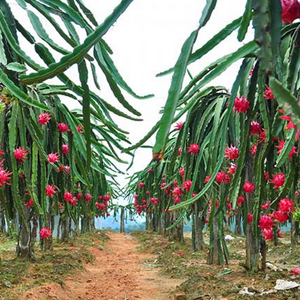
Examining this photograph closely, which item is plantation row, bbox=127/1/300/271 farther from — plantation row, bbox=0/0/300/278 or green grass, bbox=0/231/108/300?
green grass, bbox=0/231/108/300

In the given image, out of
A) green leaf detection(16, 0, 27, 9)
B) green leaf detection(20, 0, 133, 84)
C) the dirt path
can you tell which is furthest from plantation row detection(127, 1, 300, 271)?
the dirt path

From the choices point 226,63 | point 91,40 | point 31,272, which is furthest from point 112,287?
point 91,40

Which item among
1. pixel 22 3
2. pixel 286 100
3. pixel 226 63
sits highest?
pixel 22 3

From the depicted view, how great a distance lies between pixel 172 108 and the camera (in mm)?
1009

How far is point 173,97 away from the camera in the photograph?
1044 millimetres

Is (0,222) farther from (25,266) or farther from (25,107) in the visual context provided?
(25,107)

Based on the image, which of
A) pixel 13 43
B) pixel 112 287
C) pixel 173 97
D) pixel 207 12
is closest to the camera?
pixel 173 97

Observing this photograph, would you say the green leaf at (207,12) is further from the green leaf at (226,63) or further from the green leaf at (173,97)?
the green leaf at (226,63)

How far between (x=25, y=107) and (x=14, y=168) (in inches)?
23.0

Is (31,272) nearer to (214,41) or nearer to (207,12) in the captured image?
(214,41)

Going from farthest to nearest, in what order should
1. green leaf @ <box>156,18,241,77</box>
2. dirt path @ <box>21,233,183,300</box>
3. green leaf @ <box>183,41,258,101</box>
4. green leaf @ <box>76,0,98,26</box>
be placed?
1. dirt path @ <box>21,233,183,300</box>
2. green leaf @ <box>76,0,98,26</box>
3. green leaf @ <box>183,41,258,101</box>
4. green leaf @ <box>156,18,241,77</box>

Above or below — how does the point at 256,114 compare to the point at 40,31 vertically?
below

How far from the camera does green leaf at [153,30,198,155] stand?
3.11 ft

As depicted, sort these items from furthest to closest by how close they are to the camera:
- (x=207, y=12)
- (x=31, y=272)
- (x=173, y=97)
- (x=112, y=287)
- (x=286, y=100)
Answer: (x=112, y=287) → (x=31, y=272) → (x=207, y=12) → (x=173, y=97) → (x=286, y=100)
